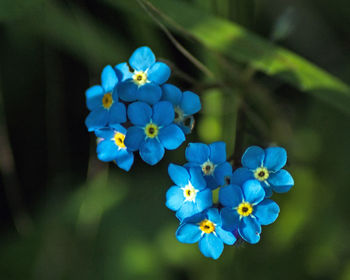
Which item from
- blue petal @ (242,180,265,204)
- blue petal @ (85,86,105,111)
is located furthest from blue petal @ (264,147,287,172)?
blue petal @ (85,86,105,111)

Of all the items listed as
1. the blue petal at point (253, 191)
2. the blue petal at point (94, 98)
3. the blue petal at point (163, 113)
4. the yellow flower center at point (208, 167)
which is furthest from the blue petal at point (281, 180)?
the blue petal at point (94, 98)

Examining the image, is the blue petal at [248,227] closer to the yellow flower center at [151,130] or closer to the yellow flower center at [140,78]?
the yellow flower center at [151,130]

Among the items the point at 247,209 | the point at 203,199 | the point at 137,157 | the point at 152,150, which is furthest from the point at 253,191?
the point at 137,157

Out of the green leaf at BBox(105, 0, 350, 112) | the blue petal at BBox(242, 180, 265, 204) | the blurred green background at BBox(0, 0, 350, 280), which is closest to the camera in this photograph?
the blue petal at BBox(242, 180, 265, 204)

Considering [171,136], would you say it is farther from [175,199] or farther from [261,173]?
[261,173]

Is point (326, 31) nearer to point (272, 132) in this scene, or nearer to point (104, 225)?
point (272, 132)

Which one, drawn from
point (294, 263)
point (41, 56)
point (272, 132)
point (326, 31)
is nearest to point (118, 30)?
point (41, 56)

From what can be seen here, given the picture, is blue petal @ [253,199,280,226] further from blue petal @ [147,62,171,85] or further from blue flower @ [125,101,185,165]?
blue petal @ [147,62,171,85]
